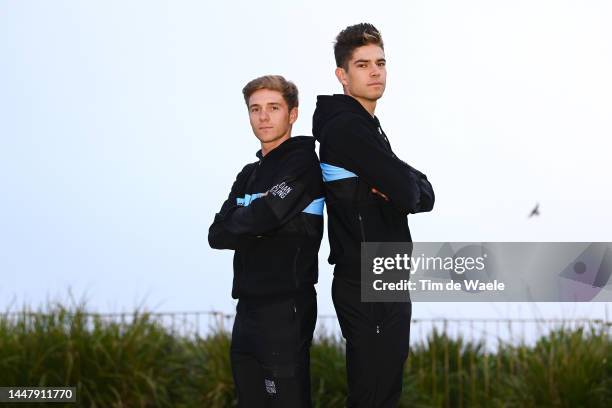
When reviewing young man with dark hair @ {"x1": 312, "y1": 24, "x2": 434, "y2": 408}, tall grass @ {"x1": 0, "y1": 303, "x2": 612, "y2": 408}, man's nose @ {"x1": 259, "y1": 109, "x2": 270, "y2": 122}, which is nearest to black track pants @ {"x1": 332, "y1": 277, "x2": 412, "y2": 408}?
young man with dark hair @ {"x1": 312, "y1": 24, "x2": 434, "y2": 408}

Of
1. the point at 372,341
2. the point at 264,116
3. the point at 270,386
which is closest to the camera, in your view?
the point at 372,341

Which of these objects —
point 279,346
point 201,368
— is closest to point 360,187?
point 279,346

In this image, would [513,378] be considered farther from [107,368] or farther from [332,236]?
[332,236]

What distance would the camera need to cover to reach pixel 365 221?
12.9ft

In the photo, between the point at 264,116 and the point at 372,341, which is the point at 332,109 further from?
the point at 372,341

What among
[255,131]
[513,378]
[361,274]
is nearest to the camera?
[361,274]

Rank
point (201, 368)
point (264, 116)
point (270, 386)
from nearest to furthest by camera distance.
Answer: point (270, 386) < point (264, 116) < point (201, 368)

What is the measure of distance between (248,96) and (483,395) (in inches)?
203

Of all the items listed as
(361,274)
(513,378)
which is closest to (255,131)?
(361,274)

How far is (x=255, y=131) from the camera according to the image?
169 inches

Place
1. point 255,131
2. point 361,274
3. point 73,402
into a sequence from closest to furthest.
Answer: point 361,274 < point 255,131 < point 73,402

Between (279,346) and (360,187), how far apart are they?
87 centimetres

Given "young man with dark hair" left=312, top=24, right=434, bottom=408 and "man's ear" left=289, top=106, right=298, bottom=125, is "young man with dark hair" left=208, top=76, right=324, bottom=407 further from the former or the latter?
"young man with dark hair" left=312, top=24, right=434, bottom=408

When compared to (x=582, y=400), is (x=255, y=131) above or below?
above
